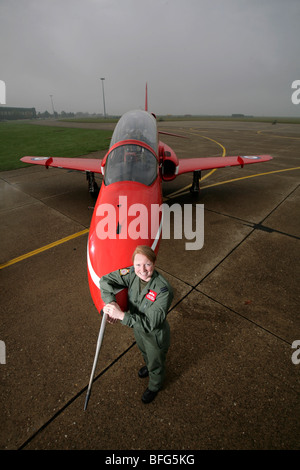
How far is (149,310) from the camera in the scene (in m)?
2.23

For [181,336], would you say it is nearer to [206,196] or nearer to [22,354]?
[22,354]

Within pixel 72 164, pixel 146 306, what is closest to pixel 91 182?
pixel 72 164

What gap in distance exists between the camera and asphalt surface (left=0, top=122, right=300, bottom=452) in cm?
241

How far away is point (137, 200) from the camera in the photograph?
166 inches

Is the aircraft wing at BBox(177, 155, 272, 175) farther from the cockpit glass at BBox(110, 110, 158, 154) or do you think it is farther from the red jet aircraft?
the cockpit glass at BBox(110, 110, 158, 154)

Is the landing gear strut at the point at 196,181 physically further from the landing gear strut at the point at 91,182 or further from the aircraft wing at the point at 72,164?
the landing gear strut at the point at 91,182

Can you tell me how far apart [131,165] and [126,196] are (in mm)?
1020

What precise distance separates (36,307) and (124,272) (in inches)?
95.2

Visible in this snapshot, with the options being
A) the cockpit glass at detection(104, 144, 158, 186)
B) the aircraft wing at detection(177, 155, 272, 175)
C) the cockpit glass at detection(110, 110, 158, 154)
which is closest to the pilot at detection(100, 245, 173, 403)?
the cockpit glass at detection(104, 144, 158, 186)

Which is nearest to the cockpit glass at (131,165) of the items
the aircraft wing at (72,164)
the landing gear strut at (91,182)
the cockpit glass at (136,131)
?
the cockpit glass at (136,131)

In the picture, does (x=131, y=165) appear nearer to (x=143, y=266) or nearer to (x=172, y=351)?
(x=143, y=266)

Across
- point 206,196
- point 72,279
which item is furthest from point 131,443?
point 206,196
